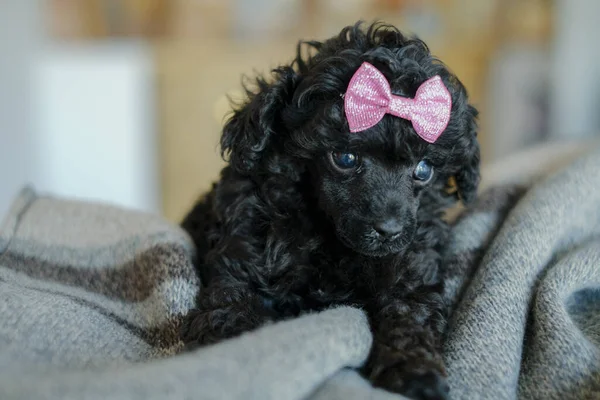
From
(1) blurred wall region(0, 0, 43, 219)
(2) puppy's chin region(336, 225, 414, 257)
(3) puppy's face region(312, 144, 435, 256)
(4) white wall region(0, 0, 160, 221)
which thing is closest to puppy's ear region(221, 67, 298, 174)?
(3) puppy's face region(312, 144, 435, 256)

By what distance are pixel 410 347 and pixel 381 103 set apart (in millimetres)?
416

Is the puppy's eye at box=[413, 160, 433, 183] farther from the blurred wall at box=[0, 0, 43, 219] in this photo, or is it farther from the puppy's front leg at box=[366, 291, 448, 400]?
the blurred wall at box=[0, 0, 43, 219]

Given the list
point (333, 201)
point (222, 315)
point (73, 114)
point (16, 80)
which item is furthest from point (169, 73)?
point (222, 315)

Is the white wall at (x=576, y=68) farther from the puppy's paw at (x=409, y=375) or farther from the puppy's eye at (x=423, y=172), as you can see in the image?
the puppy's paw at (x=409, y=375)

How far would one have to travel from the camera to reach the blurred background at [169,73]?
405 centimetres

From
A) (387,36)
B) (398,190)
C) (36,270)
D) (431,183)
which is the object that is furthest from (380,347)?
(36,270)

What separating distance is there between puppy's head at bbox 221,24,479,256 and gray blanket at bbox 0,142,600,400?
190 millimetres

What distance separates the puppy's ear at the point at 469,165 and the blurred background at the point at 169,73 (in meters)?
2.71

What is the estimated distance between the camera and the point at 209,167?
4.29 m

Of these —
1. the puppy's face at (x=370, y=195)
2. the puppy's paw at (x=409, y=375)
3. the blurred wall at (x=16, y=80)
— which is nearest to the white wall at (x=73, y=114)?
the blurred wall at (x=16, y=80)

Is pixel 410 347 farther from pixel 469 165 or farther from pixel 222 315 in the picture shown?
pixel 469 165

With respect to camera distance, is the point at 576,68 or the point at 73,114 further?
the point at 73,114

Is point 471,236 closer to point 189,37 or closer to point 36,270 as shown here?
point 36,270

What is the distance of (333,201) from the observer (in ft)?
4.01
